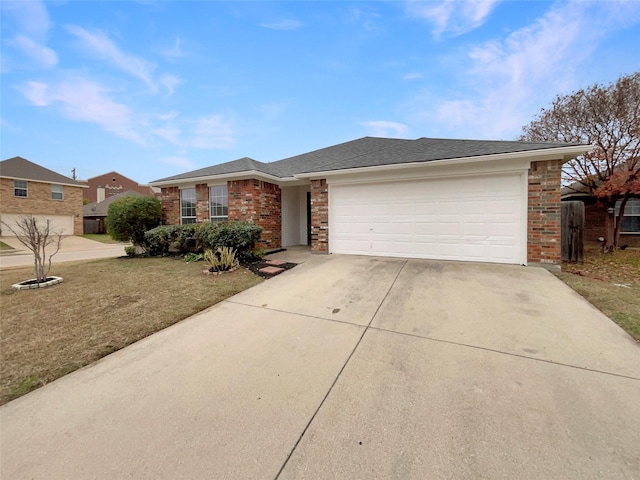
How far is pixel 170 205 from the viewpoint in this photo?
11.0 meters

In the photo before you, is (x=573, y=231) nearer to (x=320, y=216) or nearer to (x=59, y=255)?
(x=320, y=216)

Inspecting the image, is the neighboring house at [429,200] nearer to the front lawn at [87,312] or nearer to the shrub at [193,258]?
the shrub at [193,258]

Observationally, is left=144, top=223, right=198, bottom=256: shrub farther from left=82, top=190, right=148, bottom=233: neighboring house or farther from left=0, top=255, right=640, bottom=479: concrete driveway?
left=82, top=190, right=148, bottom=233: neighboring house

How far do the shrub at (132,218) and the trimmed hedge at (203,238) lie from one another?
0.66 meters

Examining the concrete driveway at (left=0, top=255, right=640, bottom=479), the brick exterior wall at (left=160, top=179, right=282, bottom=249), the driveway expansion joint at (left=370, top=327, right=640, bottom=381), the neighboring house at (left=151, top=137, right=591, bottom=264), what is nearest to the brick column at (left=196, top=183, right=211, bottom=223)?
the brick exterior wall at (left=160, top=179, right=282, bottom=249)

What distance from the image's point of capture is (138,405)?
83.6 inches

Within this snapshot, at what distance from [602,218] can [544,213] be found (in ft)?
36.5

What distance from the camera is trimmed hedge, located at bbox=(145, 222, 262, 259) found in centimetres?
746

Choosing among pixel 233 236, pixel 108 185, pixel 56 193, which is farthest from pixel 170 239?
pixel 108 185

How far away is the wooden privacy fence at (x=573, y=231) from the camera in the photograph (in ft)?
24.0

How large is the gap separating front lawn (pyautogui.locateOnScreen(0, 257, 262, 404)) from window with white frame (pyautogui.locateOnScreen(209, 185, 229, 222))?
128 inches

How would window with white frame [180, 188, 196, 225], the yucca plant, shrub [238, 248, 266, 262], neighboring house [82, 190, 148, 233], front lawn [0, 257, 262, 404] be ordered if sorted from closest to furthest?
front lawn [0, 257, 262, 404] < the yucca plant < shrub [238, 248, 266, 262] < window with white frame [180, 188, 196, 225] < neighboring house [82, 190, 148, 233]

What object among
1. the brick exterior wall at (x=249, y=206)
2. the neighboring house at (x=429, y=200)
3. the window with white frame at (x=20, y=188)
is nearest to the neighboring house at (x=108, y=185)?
the window with white frame at (x=20, y=188)

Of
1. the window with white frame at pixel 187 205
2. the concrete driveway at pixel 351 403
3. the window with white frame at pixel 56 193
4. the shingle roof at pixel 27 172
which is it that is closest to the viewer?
the concrete driveway at pixel 351 403
